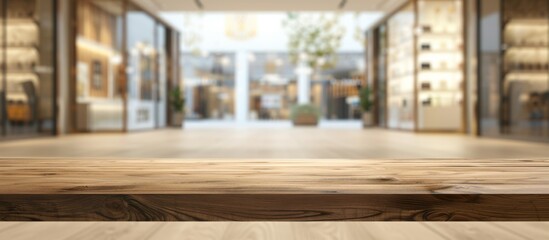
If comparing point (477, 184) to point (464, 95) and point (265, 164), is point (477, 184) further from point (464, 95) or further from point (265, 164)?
point (464, 95)

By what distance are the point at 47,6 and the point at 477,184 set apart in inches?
312

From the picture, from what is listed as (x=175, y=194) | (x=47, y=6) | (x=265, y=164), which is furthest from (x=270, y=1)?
(x=175, y=194)

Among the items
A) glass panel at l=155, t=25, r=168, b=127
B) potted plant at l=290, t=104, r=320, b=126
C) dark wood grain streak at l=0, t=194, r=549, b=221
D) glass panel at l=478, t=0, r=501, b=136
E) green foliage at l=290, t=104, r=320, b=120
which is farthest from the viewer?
green foliage at l=290, t=104, r=320, b=120

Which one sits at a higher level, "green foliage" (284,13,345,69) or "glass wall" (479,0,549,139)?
"green foliage" (284,13,345,69)

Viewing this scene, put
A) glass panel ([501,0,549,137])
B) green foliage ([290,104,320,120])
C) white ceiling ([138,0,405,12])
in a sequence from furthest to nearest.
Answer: green foliage ([290,104,320,120]) → white ceiling ([138,0,405,12]) → glass panel ([501,0,549,137])

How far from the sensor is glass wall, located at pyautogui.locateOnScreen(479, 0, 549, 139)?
6.80 metres

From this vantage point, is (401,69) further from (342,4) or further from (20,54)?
(20,54)

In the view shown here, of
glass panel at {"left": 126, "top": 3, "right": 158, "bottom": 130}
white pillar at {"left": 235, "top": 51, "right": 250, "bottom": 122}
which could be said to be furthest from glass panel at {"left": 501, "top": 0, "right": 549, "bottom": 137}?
white pillar at {"left": 235, "top": 51, "right": 250, "bottom": 122}

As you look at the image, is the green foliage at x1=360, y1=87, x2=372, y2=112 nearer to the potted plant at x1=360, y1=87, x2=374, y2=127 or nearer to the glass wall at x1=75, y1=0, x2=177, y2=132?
the potted plant at x1=360, y1=87, x2=374, y2=127

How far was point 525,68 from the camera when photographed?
707 centimetres

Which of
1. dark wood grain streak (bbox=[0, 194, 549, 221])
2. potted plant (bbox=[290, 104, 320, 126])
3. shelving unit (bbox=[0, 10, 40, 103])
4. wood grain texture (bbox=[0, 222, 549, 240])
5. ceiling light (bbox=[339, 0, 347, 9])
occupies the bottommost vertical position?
wood grain texture (bbox=[0, 222, 549, 240])

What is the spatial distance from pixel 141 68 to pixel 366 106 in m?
6.16

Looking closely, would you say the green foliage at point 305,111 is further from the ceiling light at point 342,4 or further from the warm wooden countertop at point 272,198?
the warm wooden countertop at point 272,198

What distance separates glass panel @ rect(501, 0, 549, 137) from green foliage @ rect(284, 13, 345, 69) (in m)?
9.59
